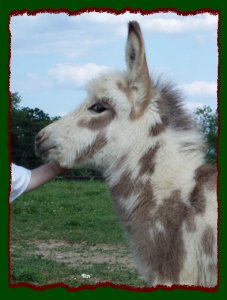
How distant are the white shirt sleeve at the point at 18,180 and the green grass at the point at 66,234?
3.24m

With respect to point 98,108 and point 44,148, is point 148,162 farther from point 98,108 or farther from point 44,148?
point 44,148

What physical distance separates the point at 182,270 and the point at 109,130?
3.48ft

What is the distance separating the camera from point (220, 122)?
3299 mm

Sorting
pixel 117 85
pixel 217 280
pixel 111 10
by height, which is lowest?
pixel 217 280

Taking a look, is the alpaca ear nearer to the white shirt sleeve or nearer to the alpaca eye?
the alpaca eye

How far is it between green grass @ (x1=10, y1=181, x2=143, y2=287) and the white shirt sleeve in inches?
127

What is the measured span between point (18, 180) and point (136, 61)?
116cm

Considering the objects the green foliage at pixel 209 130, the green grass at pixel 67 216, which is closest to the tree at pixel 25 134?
the green grass at pixel 67 216

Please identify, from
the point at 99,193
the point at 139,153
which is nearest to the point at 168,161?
the point at 139,153

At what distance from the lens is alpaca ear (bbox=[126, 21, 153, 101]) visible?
387 cm

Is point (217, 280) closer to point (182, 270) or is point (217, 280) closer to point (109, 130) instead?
point (182, 270)

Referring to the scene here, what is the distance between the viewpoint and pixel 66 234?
1184 centimetres

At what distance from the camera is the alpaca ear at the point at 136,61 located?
3.87 metres

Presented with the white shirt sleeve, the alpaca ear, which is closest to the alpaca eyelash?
the alpaca ear
